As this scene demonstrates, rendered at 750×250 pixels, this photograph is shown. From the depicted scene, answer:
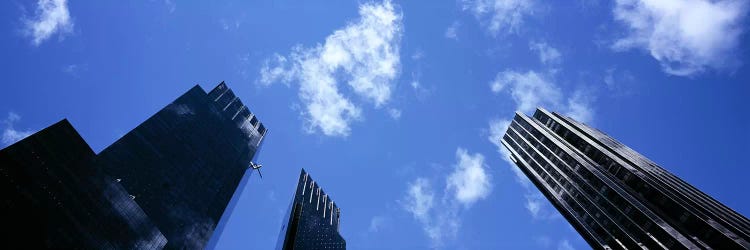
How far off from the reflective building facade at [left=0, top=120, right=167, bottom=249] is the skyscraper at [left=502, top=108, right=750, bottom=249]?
6733 cm

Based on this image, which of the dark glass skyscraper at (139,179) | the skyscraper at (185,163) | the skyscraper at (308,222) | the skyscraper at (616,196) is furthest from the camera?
the skyscraper at (308,222)

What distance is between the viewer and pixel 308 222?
104 metres

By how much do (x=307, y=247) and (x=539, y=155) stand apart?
197ft

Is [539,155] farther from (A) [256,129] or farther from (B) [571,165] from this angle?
(A) [256,129]

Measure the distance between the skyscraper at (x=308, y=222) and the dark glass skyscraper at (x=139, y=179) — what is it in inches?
640

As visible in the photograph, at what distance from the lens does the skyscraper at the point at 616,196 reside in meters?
54.2

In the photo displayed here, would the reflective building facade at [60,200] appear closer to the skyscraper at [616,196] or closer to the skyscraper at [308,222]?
the skyscraper at [308,222]

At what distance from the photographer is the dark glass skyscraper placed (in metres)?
32.3

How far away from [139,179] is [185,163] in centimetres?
1426

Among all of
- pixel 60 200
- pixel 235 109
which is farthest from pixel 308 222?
pixel 60 200

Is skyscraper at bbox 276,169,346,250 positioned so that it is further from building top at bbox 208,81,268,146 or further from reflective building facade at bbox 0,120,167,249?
reflective building facade at bbox 0,120,167,249

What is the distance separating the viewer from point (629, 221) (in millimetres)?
63812

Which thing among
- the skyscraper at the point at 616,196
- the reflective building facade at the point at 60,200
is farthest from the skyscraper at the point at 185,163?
the skyscraper at the point at 616,196

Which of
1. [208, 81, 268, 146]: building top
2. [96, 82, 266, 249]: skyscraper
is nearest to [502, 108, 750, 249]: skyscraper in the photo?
[96, 82, 266, 249]: skyscraper
